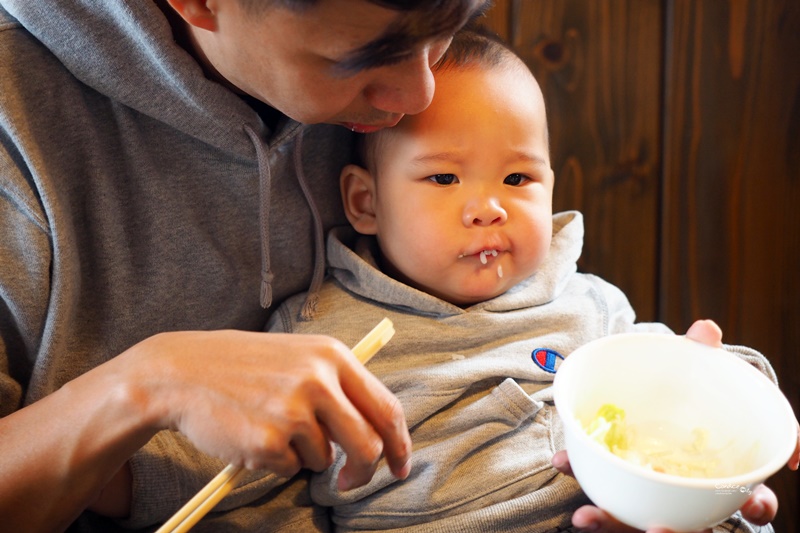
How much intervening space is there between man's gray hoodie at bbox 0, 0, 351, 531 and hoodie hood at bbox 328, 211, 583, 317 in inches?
3.1

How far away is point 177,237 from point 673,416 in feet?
2.19

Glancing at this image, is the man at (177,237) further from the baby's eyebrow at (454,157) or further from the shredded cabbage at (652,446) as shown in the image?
the shredded cabbage at (652,446)

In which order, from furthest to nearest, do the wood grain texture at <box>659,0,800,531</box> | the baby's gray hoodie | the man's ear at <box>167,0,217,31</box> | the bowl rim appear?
the wood grain texture at <box>659,0,800,531</box>
the baby's gray hoodie
the man's ear at <box>167,0,217,31</box>
the bowl rim

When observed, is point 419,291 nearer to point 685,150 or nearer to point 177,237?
point 177,237

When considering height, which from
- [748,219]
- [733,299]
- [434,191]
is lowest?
[733,299]

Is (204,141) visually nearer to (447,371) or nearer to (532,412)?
(447,371)

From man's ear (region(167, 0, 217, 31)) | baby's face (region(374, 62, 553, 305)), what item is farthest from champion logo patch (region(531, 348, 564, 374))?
man's ear (region(167, 0, 217, 31))

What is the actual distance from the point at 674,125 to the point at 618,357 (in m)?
0.72

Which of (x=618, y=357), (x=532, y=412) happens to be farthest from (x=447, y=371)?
(x=618, y=357)

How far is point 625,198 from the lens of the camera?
1.55 metres

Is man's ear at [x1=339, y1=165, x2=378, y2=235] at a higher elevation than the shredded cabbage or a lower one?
higher

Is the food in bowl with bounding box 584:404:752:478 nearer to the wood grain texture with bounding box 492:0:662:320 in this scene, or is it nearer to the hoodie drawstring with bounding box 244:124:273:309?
the hoodie drawstring with bounding box 244:124:273:309

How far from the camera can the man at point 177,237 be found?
0.77m

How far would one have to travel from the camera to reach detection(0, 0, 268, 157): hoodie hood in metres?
0.94
